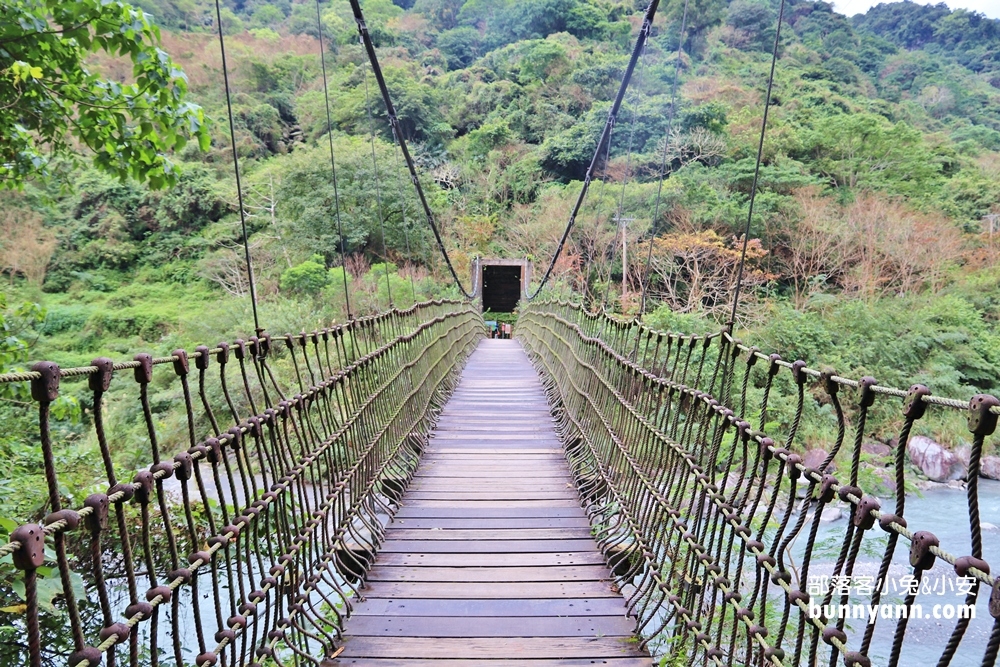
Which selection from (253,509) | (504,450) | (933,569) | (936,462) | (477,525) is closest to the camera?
(253,509)

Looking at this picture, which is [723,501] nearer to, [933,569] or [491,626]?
[491,626]

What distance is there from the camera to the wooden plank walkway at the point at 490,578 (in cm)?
130

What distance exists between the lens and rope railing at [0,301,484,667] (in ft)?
2.23

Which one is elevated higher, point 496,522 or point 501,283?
point 496,522

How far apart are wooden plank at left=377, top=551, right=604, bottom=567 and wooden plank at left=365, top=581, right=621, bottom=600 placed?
0.10 m

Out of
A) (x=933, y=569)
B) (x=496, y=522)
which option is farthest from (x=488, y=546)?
(x=933, y=569)

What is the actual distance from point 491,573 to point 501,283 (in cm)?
1474

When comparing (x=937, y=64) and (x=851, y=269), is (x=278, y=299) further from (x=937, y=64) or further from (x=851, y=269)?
(x=937, y=64)

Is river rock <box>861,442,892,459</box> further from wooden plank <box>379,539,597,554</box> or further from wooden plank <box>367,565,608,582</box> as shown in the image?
wooden plank <box>367,565,608,582</box>

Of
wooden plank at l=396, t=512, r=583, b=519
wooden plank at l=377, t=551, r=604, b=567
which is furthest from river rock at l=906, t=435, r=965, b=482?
wooden plank at l=377, t=551, r=604, b=567

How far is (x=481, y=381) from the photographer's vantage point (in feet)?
15.0

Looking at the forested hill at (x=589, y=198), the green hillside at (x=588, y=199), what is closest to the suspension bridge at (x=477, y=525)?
the green hillside at (x=588, y=199)

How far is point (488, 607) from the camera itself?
1.46m

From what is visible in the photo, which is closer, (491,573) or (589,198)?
(491,573)
